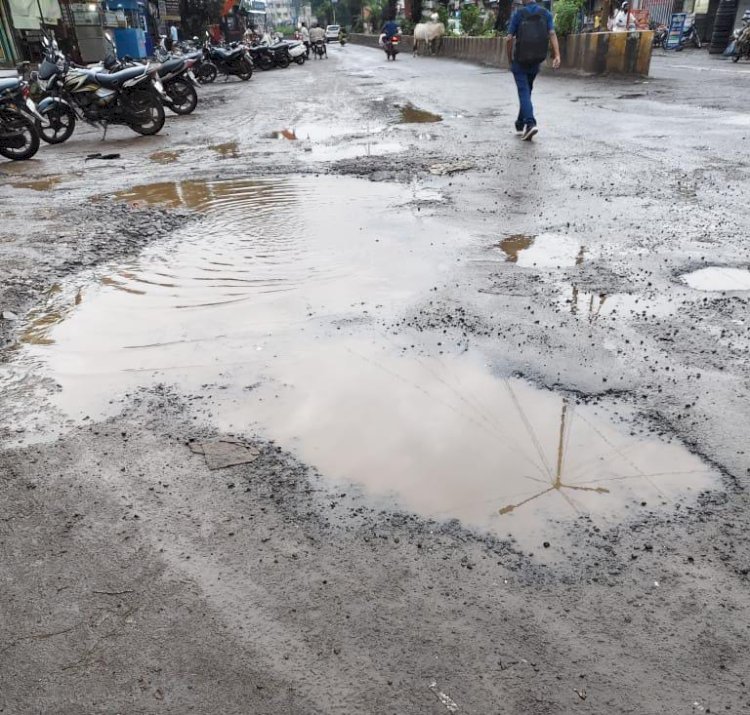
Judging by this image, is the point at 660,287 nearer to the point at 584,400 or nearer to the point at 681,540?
the point at 584,400

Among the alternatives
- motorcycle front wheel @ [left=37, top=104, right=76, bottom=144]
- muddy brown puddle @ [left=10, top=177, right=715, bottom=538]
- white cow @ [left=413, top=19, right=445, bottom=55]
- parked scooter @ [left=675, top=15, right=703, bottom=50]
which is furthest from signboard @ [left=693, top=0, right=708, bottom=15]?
muddy brown puddle @ [left=10, top=177, right=715, bottom=538]

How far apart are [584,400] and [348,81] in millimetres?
18257

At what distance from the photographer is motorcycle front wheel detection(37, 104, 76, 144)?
32.9ft

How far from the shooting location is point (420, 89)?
15.6 meters

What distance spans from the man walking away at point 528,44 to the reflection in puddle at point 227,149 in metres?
3.83

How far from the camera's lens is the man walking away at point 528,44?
8078mm

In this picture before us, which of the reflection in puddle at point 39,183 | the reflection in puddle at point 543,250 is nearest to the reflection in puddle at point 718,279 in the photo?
the reflection in puddle at point 543,250

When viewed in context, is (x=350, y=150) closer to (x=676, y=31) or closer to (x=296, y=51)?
(x=296, y=51)

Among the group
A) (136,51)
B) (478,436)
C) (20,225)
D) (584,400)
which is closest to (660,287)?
(584,400)

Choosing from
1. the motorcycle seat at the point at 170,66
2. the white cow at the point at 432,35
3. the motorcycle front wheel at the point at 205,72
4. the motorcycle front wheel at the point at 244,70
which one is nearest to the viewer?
the motorcycle seat at the point at 170,66

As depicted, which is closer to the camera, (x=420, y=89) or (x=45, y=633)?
(x=45, y=633)

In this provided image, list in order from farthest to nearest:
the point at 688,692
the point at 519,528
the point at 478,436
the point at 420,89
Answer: the point at 420,89 → the point at 478,436 → the point at 519,528 → the point at 688,692

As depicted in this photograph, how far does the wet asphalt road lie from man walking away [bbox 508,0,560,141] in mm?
3092

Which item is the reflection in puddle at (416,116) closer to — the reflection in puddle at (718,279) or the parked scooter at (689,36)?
the reflection in puddle at (718,279)
